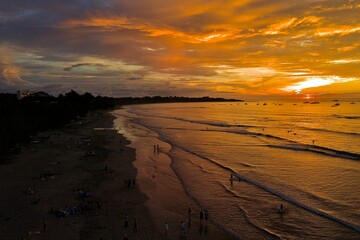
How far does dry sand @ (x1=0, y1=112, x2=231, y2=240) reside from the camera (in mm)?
18797

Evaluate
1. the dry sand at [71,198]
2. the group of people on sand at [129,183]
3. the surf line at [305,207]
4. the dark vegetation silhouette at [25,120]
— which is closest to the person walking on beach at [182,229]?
the dry sand at [71,198]

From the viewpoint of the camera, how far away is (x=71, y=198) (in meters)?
24.0

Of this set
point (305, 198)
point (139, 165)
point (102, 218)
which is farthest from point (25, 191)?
point (305, 198)

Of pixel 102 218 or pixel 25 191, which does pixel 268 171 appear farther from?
pixel 25 191

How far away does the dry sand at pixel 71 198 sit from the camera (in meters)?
18.8

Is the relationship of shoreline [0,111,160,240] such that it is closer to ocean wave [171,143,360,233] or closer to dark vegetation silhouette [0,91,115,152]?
dark vegetation silhouette [0,91,115,152]

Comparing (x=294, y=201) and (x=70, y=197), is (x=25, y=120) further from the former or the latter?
(x=294, y=201)

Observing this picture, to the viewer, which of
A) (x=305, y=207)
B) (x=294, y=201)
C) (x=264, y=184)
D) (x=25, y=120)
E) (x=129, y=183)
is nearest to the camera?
(x=305, y=207)

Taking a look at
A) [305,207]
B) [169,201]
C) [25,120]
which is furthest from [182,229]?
[25,120]

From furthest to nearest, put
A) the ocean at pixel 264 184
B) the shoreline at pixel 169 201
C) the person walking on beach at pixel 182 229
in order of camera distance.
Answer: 1. the ocean at pixel 264 184
2. the shoreline at pixel 169 201
3. the person walking on beach at pixel 182 229

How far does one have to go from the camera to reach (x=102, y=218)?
2058cm

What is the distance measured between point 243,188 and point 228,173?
5275 millimetres

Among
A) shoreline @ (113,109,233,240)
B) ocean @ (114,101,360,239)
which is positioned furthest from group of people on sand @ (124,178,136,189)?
ocean @ (114,101,360,239)

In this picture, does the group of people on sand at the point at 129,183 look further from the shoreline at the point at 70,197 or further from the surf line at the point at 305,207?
the surf line at the point at 305,207
